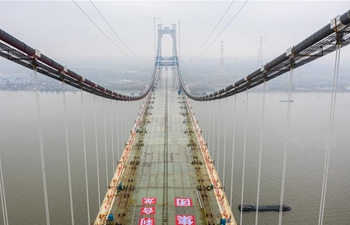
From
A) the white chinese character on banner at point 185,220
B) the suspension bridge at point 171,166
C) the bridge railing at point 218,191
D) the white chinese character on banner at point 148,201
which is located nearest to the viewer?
the suspension bridge at point 171,166

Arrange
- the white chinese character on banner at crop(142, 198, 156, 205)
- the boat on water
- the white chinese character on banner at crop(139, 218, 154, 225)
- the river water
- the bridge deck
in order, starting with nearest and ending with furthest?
the white chinese character on banner at crop(139, 218, 154, 225), the bridge deck, the white chinese character on banner at crop(142, 198, 156, 205), the river water, the boat on water

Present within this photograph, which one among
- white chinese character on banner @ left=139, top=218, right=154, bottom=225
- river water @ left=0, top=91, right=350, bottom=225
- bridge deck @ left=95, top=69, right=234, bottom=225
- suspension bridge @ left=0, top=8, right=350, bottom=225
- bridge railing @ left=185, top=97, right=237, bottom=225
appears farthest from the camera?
river water @ left=0, top=91, right=350, bottom=225

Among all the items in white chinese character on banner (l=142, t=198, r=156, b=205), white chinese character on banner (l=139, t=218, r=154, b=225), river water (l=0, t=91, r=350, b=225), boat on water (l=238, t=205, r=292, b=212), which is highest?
white chinese character on banner (l=142, t=198, r=156, b=205)

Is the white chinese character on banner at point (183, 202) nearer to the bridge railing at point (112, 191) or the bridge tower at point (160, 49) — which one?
the bridge railing at point (112, 191)

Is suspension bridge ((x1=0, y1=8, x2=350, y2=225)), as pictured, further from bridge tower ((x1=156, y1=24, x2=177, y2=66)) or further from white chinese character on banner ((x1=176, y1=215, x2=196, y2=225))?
bridge tower ((x1=156, y1=24, x2=177, y2=66))

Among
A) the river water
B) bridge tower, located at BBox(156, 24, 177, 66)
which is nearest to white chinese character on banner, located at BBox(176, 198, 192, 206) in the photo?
the river water

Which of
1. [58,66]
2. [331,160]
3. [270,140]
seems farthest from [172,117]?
[58,66]

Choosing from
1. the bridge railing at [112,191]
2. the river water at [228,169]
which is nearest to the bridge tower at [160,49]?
the river water at [228,169]

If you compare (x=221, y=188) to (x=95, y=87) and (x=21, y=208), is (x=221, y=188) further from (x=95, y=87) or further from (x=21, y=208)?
(x=21, y=208)
